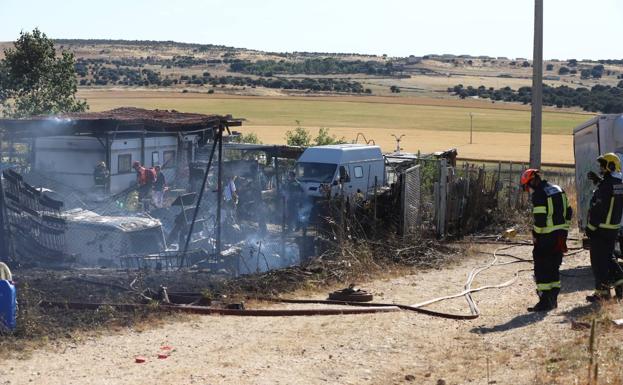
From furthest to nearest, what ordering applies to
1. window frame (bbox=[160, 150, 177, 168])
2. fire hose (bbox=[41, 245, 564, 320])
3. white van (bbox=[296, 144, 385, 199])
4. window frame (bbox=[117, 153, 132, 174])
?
window frame (bbox=[160, 150, 177, 168]), window frame (bbox=[117, 153, 132, 174]), white van (bbox=[296, 144, 385, 199]), fire hose (bbox=[41, 245, 564, 320])

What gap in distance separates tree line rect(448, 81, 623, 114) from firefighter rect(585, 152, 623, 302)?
6497 centimetres

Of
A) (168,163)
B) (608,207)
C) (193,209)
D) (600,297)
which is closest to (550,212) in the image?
(608,207)

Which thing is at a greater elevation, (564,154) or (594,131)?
(594,131)

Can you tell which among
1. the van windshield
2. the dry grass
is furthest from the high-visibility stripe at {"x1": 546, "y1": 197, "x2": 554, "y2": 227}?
the van windshield

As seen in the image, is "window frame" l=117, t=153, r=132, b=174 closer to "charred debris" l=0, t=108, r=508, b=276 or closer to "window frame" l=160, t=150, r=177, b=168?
"charred debris" l=0, t=108, r=508, b=276

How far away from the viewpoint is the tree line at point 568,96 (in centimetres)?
8419

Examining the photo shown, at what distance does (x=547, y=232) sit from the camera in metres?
11.0

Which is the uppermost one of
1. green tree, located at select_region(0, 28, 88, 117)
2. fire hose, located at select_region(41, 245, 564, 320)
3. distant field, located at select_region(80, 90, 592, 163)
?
green tree, located at select_region(0, 28, 88, 117)

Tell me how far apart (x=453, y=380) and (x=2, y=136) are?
10.3 m

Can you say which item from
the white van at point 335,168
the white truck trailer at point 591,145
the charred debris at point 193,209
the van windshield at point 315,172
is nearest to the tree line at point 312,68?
the white van at point 335,168

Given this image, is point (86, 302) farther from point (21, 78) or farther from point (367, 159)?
point (21, 78)

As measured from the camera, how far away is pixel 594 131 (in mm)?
14820

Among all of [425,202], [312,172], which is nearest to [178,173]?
[312,172]

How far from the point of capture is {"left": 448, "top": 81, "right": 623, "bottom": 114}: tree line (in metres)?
84.2
